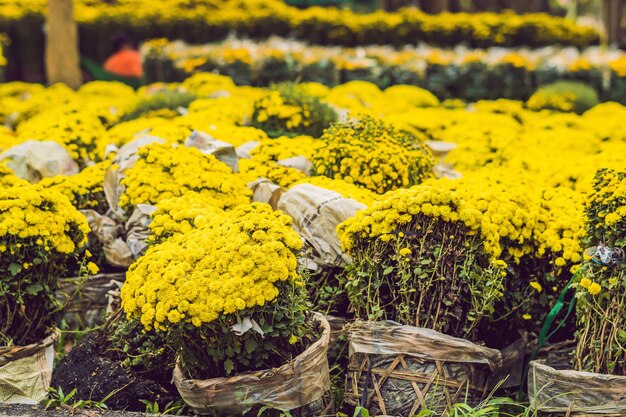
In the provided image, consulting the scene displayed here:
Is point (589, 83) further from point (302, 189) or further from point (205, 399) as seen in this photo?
point (205, 399)

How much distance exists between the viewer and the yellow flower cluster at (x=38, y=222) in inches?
158

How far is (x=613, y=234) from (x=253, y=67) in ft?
25.8

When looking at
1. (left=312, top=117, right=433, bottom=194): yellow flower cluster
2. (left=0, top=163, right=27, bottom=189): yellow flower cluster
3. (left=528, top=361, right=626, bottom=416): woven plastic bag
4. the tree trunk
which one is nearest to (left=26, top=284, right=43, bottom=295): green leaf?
(left=0, top=163, right=27, bottom=189): yellow flower cluster

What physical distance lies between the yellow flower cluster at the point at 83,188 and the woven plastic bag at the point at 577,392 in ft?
8.96

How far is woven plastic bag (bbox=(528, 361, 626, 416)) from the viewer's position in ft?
11.6

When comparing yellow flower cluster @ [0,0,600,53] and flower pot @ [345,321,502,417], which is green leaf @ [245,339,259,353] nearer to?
flower pot @ [345,321,502,417]

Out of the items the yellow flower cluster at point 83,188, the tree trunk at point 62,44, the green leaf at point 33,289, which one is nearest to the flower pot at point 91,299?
the yellow flower cluster at point 83,188

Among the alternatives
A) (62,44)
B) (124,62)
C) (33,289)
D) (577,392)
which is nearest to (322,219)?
(33,289)

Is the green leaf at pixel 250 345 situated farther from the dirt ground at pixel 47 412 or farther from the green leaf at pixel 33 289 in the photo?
the green leaf at pixel 33 289

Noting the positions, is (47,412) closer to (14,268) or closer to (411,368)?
(14,268)

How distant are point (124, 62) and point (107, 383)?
406 inches

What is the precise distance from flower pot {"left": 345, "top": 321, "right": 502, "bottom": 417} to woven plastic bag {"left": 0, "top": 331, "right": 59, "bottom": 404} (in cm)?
140

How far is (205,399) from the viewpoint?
3596 millimetres

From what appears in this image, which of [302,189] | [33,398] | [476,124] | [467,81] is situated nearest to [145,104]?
[476,124]
